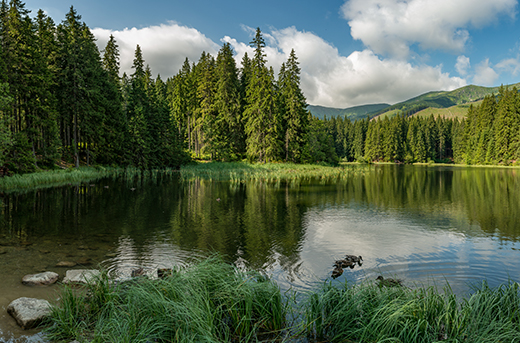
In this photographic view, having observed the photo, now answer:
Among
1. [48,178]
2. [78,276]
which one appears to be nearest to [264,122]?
[48,178]

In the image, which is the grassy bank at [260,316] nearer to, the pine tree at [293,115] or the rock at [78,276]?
the rock at [78,276]

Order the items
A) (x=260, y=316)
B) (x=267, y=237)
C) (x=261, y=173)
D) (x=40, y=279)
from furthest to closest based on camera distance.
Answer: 1. (x=261, y=173)
2. (x=267, y=237)
3. (x=40, y=279)
4. (x=260, y=316)

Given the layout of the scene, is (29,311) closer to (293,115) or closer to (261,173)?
(261,173)

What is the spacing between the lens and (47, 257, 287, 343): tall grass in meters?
4.19

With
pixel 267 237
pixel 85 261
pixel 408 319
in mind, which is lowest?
pixel 267 237

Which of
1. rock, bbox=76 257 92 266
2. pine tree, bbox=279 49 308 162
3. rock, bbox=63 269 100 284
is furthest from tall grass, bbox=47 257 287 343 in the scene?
pine tree, bbox=279 49 308 162

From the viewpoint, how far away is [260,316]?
16.1 ft

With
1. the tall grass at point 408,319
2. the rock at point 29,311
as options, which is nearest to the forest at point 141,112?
the rock at point 29,311

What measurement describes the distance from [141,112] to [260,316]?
1707 inches

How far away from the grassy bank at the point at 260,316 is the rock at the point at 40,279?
2.06 m

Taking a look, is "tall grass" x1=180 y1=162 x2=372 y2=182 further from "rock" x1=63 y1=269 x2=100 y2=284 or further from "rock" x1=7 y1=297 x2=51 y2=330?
"rock" x1=7 y1=297 x2=51 y2=330

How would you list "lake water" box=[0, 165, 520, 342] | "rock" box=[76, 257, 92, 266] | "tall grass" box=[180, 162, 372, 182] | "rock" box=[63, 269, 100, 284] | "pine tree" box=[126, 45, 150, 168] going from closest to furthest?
"rock" box=[63, 269, 100, 284] → "lake water" box=[0, 165, 520, 342] → "rock" box=[76, 257, 92, 266] → "tall grass" box=[180, 162, 372, 182] → "pine tree" box=[126, 45, 150, 168]

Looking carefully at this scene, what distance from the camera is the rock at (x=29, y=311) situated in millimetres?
4867

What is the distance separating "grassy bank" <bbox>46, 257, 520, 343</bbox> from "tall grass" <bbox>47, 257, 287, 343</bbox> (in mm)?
16
